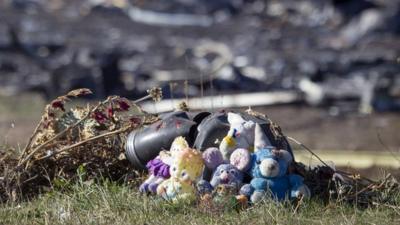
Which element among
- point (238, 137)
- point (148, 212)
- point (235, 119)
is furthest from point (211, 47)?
point (148, 212)

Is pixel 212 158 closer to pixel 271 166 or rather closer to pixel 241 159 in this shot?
pixel 241 159

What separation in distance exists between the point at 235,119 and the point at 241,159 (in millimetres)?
272

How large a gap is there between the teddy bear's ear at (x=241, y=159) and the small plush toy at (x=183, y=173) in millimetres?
163

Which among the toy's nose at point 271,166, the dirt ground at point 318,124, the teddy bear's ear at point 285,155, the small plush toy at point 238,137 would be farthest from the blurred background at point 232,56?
the toy's nose at point 271,166

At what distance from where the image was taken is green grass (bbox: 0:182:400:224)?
4559mm

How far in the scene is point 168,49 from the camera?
2772 centimetres

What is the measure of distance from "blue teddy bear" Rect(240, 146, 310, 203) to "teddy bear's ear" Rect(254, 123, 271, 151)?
0.16 feet

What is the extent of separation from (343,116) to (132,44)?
818cm

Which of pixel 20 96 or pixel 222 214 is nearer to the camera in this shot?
pixel 222 214

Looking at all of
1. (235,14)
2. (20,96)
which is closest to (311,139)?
(20,96)

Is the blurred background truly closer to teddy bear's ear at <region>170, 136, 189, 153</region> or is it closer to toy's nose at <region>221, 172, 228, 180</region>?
teddy bear's ear at <region>170, 136, 189, 153</region>

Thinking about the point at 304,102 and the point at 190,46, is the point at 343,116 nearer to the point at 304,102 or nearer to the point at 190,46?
the point at 304,102

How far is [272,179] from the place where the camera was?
4887 mm

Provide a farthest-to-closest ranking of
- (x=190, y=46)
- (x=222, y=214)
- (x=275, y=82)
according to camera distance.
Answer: (x=190, y=46)
(x=275, y=82)
(x=222, y=214)
